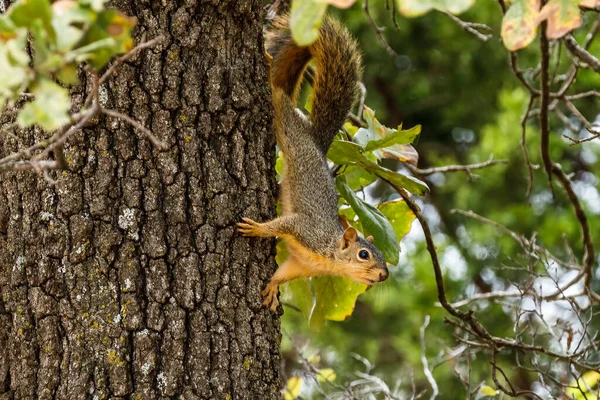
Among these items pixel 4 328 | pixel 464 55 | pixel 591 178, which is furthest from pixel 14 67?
pixel 464 55

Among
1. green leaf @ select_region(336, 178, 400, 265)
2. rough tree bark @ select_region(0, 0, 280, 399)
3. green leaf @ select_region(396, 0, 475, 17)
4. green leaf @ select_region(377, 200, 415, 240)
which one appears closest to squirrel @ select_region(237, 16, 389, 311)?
green leaf @ select_region(377, 200, 415, 240)

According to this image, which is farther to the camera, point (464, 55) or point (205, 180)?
point (464, 55)

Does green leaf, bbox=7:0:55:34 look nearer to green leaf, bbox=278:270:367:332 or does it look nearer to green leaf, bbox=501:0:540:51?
green leaf, bbox=501:0:540:51

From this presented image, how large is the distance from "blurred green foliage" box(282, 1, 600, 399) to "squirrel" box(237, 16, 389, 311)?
5.94 ft

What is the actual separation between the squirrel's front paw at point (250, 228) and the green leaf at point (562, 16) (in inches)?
37.5

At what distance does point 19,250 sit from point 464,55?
517 centimetres

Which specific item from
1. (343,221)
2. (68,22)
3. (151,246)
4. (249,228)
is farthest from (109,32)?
(343,221)

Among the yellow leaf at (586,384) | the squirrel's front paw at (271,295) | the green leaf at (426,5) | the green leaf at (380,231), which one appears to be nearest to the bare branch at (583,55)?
the green leaf at (380,231)

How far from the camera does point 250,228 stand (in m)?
1.93

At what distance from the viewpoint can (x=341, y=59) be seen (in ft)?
8.71

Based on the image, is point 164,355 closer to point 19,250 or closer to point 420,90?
point 19,250

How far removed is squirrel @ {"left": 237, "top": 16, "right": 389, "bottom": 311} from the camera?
249cm

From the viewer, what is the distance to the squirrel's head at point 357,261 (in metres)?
2.55

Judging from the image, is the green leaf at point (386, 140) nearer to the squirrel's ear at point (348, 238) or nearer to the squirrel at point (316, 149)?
the squirrel at point (316, 149)
